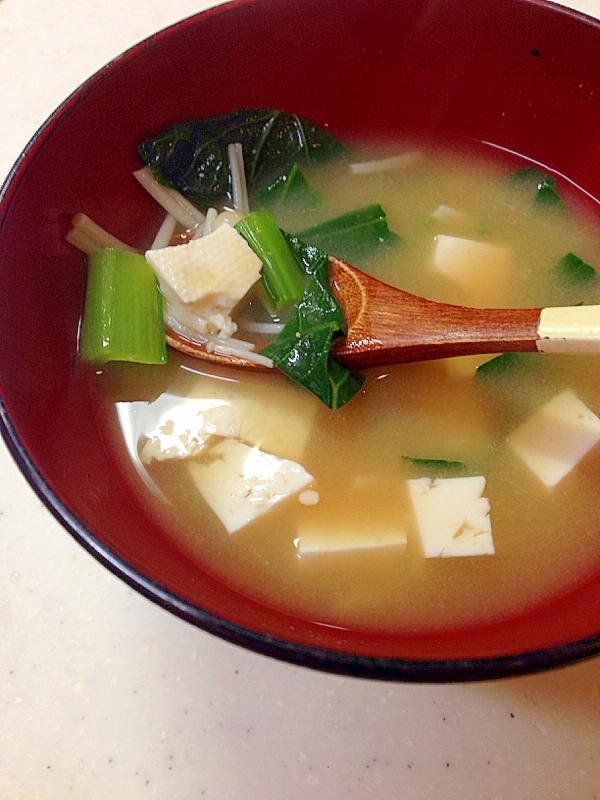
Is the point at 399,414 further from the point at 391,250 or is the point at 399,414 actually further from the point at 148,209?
the point at 148,209

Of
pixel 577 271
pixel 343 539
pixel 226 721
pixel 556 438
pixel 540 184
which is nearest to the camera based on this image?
pixel 226 721

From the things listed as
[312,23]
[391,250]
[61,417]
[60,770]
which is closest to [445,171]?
[391,250]

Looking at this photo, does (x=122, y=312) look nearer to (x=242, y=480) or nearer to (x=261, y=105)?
(x=242, y=480)

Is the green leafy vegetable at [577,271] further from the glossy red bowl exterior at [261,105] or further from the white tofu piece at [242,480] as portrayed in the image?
the white tofu piece at [242,480]

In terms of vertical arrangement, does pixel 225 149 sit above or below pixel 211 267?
above

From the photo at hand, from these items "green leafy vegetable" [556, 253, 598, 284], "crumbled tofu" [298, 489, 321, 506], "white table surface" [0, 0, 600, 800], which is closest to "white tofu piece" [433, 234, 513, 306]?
"green leafy vegetable" [556, 253, 598, 284]


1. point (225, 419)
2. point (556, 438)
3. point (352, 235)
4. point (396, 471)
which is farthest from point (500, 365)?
point (225, 419)
